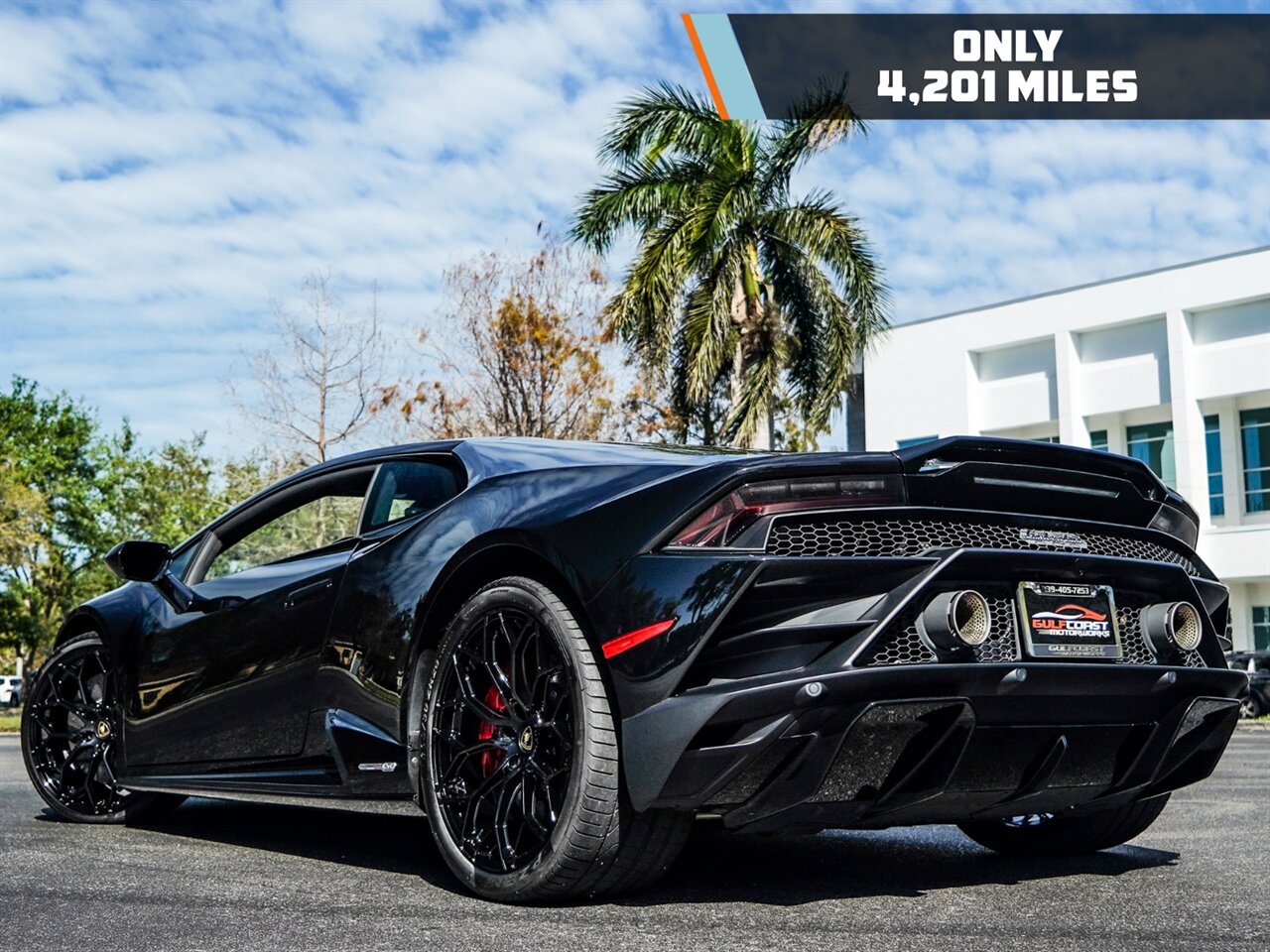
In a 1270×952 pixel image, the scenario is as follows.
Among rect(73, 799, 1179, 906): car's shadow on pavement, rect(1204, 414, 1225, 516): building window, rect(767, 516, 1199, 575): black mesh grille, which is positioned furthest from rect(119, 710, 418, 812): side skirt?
rect(1204, 414, 1225, 516): building window

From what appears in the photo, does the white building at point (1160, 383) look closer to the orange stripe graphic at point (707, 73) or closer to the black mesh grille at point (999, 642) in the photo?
the orange stripe graphic at point (707, 73)

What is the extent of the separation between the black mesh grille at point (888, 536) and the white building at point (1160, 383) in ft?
114

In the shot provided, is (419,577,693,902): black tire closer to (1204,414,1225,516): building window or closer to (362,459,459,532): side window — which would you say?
(362,459,459,532): side window

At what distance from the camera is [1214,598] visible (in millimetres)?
4195

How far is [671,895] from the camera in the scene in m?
3.86


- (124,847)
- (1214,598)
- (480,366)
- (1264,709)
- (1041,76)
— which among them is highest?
(1041,76)

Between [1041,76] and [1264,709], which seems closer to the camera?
[1041,76]

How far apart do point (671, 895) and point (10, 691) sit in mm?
56125

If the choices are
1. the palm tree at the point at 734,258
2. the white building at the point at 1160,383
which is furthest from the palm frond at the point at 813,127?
the white building at the point at 1160,383

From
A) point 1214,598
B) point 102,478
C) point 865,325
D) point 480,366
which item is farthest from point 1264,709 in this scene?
point 102,478

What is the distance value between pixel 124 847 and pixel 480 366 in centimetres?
2195

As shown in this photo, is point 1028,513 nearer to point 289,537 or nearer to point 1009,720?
point 1009,720

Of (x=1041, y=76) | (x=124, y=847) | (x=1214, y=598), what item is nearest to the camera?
(x=1214, y=598)

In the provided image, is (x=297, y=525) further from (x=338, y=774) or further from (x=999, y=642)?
(x=999, y=642)
